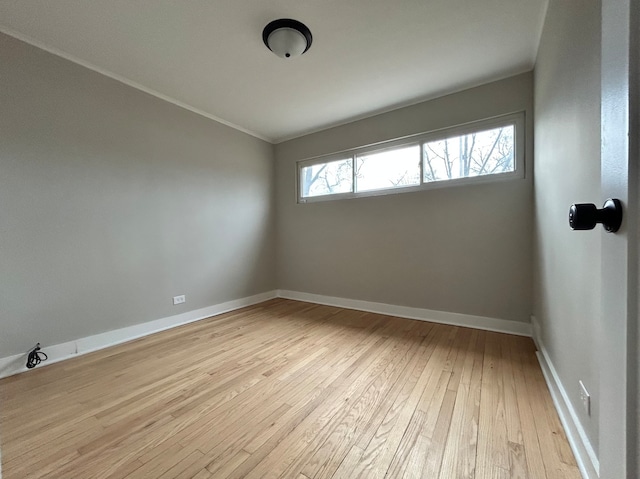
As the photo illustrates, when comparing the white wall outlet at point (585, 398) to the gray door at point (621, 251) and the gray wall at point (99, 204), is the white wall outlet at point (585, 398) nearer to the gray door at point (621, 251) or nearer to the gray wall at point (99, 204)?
the gray door at point (621, 251)

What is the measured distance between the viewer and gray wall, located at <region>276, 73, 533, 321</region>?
2.51 metres

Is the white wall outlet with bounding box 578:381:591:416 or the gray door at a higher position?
the gray door

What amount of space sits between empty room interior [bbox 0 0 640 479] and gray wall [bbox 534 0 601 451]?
0.07 ft

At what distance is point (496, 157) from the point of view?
262 cm

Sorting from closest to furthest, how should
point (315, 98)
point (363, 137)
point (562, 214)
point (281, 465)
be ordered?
point (281, 465), point (562, 214), point (315, 98), point (363, 137)

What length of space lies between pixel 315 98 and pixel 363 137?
2.87 feet

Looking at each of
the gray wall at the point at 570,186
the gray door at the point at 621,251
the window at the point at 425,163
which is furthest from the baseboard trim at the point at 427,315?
the gray door at the point at 621,251

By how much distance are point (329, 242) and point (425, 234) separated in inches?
55.0

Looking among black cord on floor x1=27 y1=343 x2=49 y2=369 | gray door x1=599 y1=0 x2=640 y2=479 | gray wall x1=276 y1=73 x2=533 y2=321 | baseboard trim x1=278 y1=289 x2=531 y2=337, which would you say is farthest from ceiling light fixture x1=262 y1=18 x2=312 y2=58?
black cord on floor x1=27 y1=343 x2=49 y2=369

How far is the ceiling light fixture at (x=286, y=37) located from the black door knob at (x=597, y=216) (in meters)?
2.22

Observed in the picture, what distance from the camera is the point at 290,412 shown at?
1.47 metres

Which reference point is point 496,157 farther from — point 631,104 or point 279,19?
point 631,104

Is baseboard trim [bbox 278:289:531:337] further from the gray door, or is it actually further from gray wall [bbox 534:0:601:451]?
the gray door

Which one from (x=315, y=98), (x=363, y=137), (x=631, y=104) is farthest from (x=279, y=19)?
(x=631, y=104)
